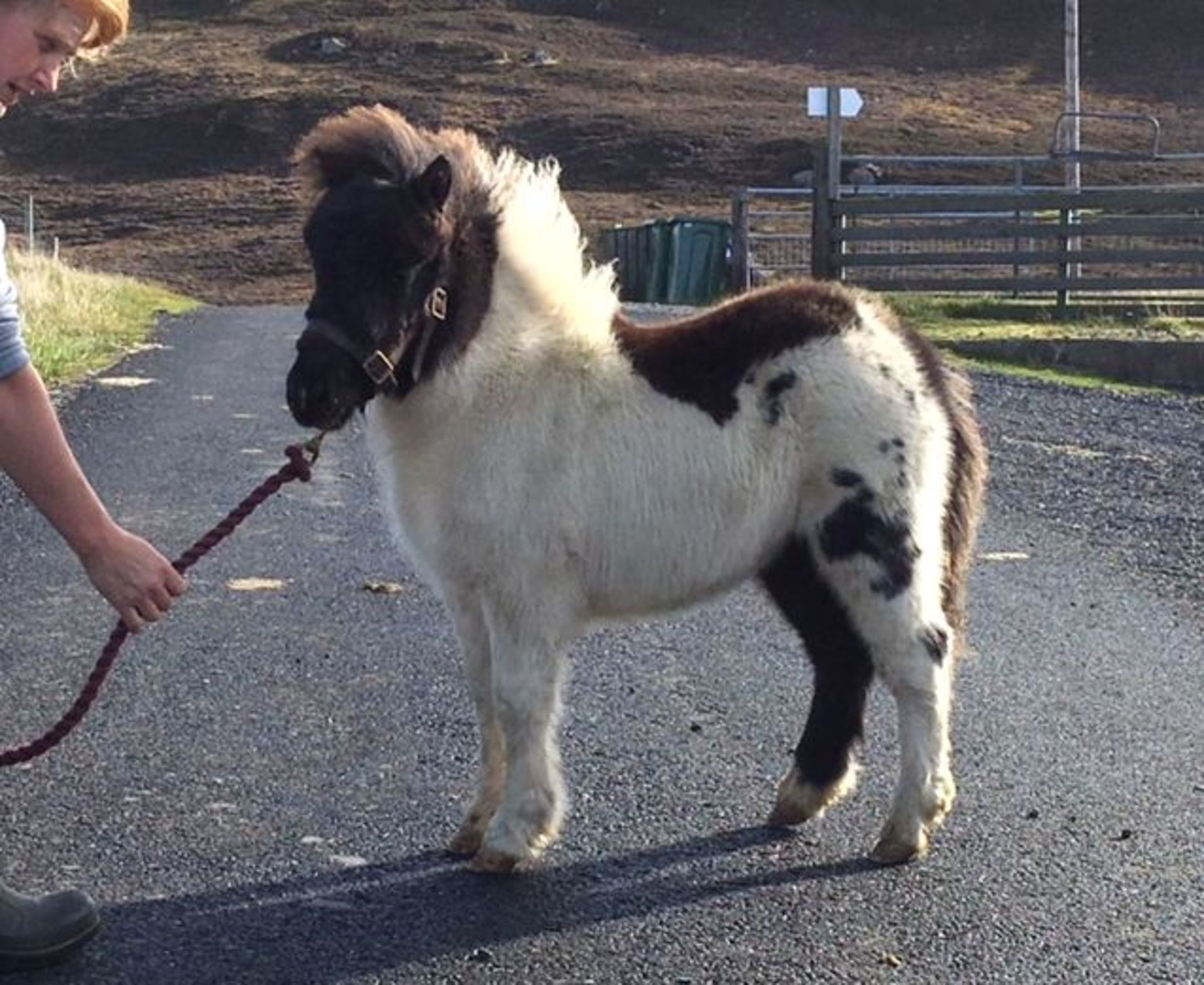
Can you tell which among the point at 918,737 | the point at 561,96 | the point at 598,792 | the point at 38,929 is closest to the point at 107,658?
the point at 38,929

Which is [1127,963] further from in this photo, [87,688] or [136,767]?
[136,767]

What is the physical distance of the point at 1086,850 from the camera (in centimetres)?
537

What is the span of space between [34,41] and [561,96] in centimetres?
5277

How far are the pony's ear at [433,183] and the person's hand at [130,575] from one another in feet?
4.77

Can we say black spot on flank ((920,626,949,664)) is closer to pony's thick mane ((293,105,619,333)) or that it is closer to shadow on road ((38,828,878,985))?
shadow on road ((38,828,878,985))

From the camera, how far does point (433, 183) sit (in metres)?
5.15

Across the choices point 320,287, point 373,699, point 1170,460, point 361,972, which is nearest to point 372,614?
point 373,699

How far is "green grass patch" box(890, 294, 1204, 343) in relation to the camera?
19703mm

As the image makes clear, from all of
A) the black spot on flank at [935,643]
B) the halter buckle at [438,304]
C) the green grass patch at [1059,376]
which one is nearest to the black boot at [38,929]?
the halter buckle at [438,304]

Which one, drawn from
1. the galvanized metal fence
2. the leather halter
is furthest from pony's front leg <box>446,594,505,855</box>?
the galvanized metal fence

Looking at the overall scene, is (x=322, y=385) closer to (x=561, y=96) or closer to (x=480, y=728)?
(x=480, y=728)

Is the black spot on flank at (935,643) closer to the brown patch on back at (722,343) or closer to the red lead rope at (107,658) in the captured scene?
the brown patch on back at (722,343)

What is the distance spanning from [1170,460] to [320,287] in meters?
8.33

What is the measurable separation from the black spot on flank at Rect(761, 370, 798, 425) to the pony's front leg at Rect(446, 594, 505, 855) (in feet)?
2.94
